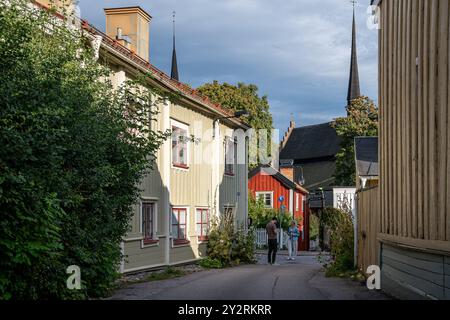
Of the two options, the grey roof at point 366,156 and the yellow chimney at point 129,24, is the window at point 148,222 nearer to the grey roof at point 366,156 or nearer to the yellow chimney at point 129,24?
the yellow chimney at point 129,24

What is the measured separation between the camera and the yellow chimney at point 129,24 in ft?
63.9

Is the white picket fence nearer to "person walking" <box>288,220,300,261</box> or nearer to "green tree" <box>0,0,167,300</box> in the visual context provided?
"person walking" <box>288,220,300,261</box>

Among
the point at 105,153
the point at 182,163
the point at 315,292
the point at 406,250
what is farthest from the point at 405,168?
the point at 182,163

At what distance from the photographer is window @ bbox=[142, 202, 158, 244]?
57.7ft

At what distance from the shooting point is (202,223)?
74.7 feet

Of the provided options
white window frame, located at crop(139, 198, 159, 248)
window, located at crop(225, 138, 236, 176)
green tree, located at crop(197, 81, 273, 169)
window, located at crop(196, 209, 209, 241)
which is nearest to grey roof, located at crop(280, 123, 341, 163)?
green tree, located at crop(197, 81, 273, 169)

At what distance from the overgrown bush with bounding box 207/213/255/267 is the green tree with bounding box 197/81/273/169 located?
76.7 ft

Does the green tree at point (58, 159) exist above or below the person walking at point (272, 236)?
above

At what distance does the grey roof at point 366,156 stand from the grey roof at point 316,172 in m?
51.6

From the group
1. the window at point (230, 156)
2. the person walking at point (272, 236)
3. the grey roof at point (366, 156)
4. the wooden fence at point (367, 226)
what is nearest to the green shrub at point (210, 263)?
the person walking at point (272, 236)

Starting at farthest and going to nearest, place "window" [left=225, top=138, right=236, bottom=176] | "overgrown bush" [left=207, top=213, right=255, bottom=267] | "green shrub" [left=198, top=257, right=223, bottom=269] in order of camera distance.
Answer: "window" [left=225, top=138, right=236, bottom=176], "overgrown bush" [left=207, top=213, right=255, bottom=267], "green shrub" [left=198, top=257, right=223, bottom=269]

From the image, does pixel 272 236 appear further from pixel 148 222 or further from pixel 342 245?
pixel 148 222

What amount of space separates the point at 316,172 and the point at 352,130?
3001 centimetres

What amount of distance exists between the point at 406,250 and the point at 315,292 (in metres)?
2.51
